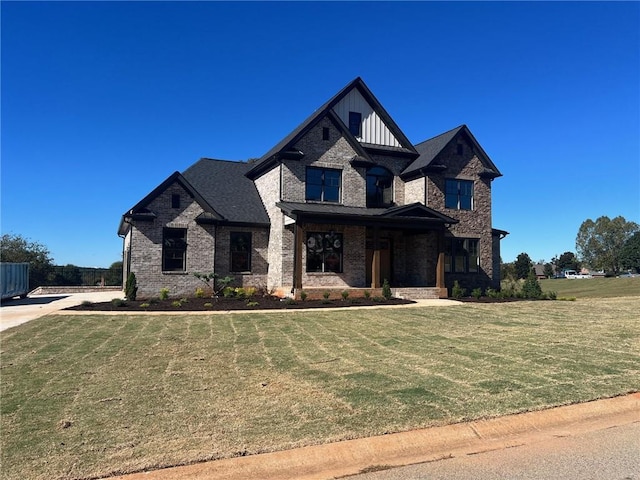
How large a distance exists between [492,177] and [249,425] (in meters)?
24.3

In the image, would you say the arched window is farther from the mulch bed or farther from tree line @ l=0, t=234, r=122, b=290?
tree line @ l=0, t=234, r=122, b=290

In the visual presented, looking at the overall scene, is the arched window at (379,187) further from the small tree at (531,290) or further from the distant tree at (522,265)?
the distant tree at (522,265)

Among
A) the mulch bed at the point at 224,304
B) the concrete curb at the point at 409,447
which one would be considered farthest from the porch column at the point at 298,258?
the concrete curb at the point at 409,447

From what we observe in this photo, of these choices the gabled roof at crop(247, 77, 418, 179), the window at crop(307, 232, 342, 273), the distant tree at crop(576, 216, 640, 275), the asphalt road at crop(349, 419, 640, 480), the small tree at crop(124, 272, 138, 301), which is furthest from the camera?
the distant tree at crop(576, 216, 640, 275)

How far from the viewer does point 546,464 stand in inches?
163

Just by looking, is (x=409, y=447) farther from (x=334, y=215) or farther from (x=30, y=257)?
(x=30, y=257)

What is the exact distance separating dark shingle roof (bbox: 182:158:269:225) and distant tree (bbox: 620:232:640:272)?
10098 cm

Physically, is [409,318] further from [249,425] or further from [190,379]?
[249,425]

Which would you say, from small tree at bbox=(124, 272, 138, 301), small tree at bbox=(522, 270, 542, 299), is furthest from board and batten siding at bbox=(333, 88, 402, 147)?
small tree at bbox=(124, 272, 138, 301)

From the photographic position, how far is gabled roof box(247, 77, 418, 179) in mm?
22500

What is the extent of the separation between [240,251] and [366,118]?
10.1 metres

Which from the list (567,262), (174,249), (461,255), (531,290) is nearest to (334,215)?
(174,249)

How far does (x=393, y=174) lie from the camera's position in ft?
84.4

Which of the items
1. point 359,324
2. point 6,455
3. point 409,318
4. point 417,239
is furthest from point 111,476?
point 417,239
